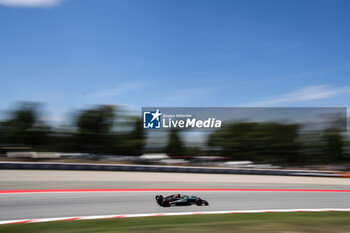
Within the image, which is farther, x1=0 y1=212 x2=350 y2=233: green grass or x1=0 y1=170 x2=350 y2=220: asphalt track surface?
x1=0 y1=170 x2=350 y2=220: asphalt track surface

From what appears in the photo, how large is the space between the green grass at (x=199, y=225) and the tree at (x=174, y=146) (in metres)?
31.1

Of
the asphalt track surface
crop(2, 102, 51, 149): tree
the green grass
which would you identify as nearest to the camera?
the green grass

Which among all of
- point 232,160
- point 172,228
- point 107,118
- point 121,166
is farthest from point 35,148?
point 172,228

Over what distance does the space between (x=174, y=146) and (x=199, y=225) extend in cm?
3298

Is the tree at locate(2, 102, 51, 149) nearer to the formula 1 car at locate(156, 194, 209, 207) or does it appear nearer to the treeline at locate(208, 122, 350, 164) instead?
the treeline at locate(208, 122, 350, 164)

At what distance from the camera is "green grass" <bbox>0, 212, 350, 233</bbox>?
664 cm

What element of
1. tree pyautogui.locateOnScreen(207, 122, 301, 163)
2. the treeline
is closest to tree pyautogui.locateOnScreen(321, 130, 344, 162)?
the treeline

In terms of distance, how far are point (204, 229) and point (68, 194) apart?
6439mm

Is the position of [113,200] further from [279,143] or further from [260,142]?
[279,143]

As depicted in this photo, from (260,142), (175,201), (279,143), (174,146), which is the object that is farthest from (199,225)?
(279,143)

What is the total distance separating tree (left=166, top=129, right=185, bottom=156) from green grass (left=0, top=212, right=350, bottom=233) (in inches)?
1226

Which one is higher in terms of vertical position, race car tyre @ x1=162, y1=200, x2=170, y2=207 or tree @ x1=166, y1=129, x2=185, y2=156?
race car tyre @ x1=162, y1=200, x2=170, y2=207

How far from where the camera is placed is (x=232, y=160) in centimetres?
4128

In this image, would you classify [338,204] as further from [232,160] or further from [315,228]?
[232,160]
